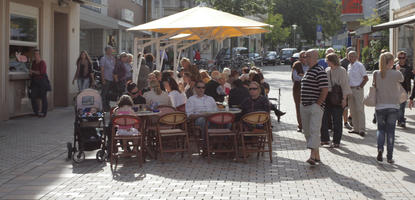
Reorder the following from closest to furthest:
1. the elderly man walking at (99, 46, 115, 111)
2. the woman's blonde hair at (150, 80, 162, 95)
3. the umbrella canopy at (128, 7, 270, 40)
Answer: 1. the woman's blonde hair at (150, 80, 162, 95)
2. the umbrella canopy at (128, 7, 270, 40)
3. the elderly man walking at (99, 46, 115, 111)

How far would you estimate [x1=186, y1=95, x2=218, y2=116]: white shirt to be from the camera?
10422 mm

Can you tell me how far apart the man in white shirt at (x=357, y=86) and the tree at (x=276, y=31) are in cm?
5763

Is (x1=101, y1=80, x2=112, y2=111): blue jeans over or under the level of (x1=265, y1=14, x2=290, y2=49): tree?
under

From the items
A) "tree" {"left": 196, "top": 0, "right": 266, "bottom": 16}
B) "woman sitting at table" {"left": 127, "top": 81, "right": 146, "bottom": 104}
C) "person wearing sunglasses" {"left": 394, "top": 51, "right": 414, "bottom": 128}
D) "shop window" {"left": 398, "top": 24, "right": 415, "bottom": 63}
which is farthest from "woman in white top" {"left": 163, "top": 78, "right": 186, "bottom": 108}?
"tree" {"left": 196, "top": 0, "right": 266, "bottom": 16}

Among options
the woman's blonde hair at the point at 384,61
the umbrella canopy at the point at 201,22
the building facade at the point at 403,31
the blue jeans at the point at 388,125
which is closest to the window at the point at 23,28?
the umbrella canopy at the point at 201,22

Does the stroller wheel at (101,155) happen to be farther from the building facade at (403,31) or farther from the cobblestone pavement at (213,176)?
the building facade at (403,31)

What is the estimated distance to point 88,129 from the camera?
9.70m

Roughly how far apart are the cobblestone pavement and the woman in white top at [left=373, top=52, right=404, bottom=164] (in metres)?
0.42

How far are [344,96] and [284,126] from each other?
359cm

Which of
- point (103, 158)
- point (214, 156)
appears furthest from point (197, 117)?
point (103, 158)

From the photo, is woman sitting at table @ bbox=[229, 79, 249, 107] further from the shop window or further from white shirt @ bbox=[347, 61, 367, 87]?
the shop window

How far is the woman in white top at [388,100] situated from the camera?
9.41 metres

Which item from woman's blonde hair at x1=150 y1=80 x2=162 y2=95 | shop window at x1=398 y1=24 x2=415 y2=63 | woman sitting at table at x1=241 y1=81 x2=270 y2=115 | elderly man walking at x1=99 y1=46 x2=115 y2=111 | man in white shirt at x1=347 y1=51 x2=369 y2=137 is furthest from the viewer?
shop window at x1=398 y1=24 x2=415 y2=63

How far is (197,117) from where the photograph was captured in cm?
1007
